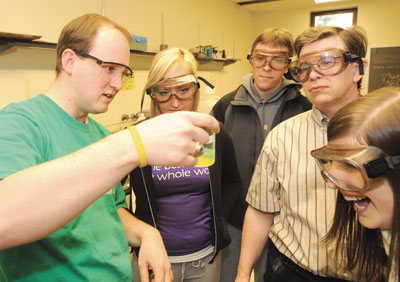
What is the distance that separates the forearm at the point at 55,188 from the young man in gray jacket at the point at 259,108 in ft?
4.89

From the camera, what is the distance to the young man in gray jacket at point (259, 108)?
201cm

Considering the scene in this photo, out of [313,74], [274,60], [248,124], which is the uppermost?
[274,60]

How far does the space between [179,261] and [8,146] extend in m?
1.16

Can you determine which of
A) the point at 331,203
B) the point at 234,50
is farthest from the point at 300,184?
the point at 234,50

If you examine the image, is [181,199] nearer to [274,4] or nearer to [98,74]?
[98,74]

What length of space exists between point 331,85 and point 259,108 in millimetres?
831

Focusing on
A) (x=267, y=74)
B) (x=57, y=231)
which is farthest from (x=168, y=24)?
(x=57, y=231)

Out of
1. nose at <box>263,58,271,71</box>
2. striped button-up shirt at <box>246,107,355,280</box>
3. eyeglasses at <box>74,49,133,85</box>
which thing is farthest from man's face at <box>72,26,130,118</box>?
nose at <box>263,58,271,71</box>

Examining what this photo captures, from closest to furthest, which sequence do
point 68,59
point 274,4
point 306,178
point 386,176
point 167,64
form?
point 386,176, point 68,59, point 306,178, point 167,64, point 274,4

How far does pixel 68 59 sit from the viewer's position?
1.06m

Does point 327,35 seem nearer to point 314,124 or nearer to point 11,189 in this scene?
point 314,124

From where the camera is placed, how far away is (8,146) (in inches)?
26.2

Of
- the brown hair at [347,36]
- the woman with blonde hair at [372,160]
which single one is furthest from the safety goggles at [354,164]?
the brown hair at [347,36]

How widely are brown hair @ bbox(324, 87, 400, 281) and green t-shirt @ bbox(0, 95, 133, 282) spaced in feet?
2.69
